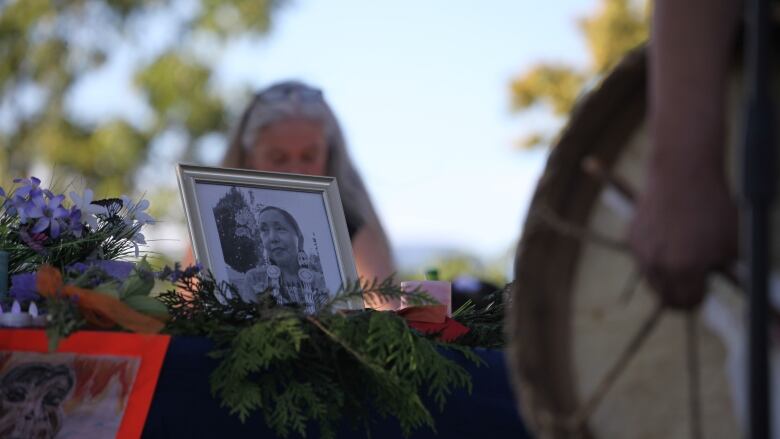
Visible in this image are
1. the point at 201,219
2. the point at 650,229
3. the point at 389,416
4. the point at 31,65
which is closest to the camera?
the point at 650,229

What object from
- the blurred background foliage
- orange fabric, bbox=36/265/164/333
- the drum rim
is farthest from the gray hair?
the blurred background foliage

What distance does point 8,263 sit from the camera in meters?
1.96

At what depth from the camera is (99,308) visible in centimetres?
168

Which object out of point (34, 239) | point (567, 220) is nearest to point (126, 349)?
point (34, 239)

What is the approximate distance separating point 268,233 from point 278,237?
0.02 metres

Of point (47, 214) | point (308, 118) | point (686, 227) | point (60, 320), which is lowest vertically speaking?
point (686, 227)

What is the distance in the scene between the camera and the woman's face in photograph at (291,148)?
3459mm

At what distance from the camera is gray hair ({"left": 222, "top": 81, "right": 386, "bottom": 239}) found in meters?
3.56

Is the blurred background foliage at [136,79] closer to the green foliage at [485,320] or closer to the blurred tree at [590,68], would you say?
the blurred tree at [590,68]

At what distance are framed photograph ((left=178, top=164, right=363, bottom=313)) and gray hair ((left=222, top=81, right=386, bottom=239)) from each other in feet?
4.32

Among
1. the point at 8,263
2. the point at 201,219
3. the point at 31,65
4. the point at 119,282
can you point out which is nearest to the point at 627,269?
the point at 119,282

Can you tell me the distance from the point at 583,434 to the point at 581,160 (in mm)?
333

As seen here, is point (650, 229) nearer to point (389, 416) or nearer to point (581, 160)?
point (581, 160)

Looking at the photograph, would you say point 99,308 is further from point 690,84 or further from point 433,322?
point 690,84
